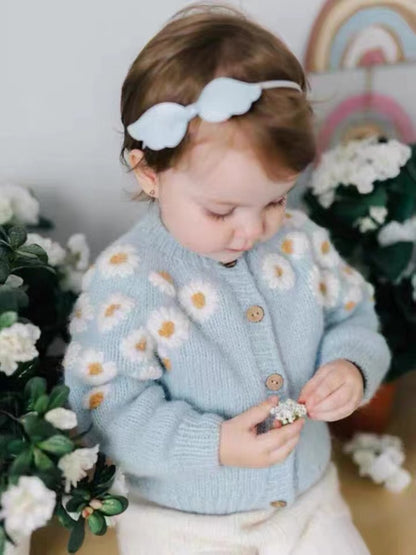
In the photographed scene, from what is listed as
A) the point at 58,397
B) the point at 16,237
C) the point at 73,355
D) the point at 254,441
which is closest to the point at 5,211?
the point at 16,237

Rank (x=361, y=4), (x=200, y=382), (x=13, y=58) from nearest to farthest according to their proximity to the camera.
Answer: (x=200, y=382) < (x=13, y=58) < (x=361, y=4)

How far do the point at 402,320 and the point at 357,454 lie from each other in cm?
24

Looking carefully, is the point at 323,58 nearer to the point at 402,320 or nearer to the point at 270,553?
the point at 402,320

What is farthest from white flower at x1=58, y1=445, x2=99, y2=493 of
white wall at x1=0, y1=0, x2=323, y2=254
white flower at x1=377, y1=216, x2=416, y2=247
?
white flower at x1=377, y1=216, x2=416, y2=247

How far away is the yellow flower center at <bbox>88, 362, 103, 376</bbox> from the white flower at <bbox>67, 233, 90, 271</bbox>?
1.02 feet

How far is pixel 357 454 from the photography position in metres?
1.32

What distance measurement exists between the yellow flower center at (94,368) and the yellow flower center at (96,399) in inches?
1.0

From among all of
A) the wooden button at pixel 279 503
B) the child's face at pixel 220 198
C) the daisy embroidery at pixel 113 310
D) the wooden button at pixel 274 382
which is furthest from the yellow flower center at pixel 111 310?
the wooden button at pixel 279 503

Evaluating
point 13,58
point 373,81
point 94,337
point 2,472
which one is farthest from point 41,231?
point 373,81

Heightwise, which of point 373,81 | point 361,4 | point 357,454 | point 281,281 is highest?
point 361,4

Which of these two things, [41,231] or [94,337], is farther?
[41,231]

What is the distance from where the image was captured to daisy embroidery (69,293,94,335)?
98 cm

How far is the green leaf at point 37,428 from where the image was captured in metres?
0.84

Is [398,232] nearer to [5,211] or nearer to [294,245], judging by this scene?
[294,245]
